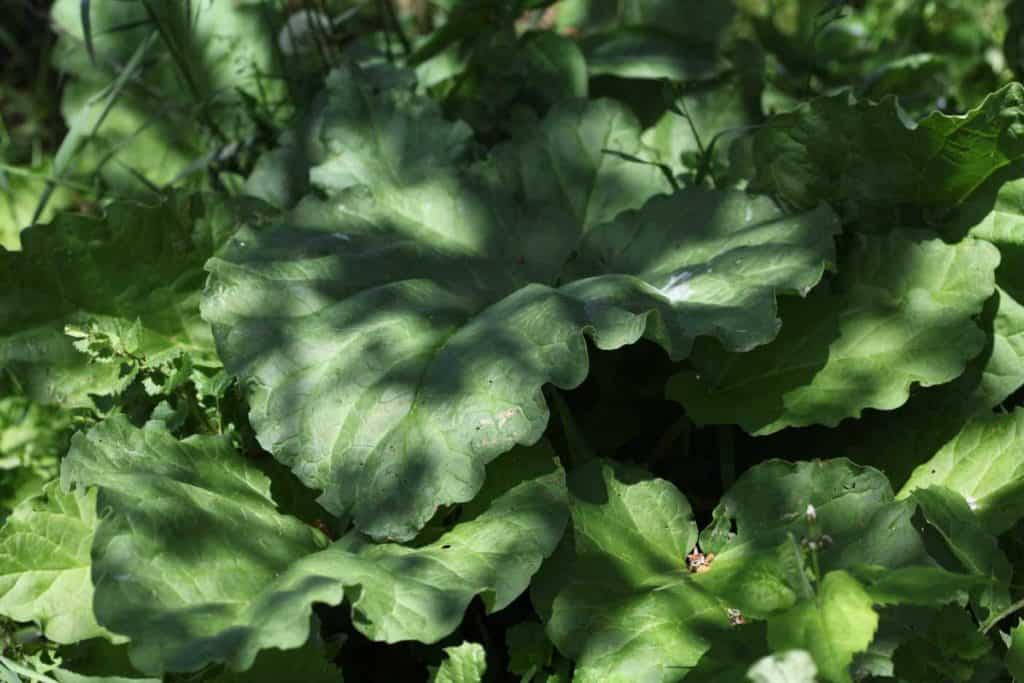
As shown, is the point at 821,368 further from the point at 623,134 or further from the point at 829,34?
the point at 829,34

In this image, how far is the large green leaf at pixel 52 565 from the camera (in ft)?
6.34

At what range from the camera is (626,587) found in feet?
6.24

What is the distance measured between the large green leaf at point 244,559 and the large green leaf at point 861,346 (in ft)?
1.30

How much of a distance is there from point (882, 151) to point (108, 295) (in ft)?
4.96

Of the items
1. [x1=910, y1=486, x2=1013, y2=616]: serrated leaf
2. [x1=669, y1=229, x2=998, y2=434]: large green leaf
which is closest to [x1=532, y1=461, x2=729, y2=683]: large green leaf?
[x1=669, y1=229, x2=998, y2=434]: large green leaf

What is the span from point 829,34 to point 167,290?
6.97ft

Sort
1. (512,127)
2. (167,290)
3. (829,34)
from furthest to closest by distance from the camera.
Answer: (829,34)
(512,127)
(167,290)

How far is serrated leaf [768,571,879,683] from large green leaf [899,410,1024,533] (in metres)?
0.60

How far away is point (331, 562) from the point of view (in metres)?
1.84

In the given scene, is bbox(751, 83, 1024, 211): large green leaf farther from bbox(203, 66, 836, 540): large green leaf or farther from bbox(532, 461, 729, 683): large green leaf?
bbox(532, 461, 729, 683): large green leaf

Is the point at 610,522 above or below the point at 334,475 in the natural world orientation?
below

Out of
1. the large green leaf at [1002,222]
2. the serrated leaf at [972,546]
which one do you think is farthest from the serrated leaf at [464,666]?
the large green leaf at [1002,222]

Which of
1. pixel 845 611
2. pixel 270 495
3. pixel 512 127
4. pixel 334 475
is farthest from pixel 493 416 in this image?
pixel 512 127

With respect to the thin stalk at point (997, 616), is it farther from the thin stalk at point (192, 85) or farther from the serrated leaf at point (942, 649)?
the thin stalk at point (192, 85)
